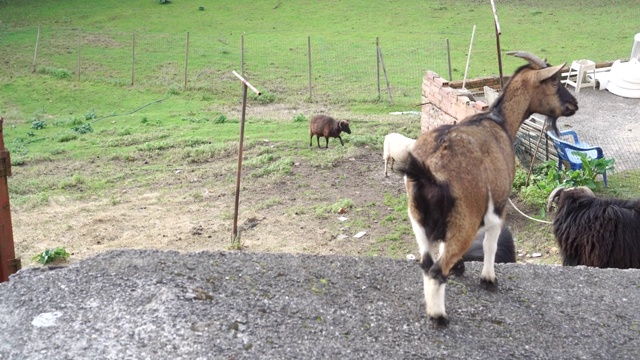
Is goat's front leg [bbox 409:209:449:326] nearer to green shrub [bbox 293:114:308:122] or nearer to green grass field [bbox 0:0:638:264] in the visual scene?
green grass field [bbox 0:0:638:264]

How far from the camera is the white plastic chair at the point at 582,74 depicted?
16.9 meters

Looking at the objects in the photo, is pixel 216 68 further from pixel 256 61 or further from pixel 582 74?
pixel 582 74

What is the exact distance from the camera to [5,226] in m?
7.43

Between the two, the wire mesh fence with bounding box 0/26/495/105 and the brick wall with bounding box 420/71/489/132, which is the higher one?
the brick wall with bounding box 420/71/489/132

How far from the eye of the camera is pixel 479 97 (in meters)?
15.9

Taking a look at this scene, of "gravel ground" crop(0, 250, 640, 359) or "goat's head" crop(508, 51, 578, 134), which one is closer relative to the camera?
"gravel ground" crop(0, 250, 640, 359)

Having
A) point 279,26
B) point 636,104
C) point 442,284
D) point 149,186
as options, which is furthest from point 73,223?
point 279,26

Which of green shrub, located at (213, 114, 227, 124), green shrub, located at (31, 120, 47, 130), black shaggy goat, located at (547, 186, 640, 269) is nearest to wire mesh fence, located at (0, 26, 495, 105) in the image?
green shrub, located at (213, 114, 227, 124)

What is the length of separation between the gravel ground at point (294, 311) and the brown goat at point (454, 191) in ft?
1.30

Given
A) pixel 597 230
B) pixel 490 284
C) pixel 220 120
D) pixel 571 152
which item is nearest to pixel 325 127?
pixel 220 120

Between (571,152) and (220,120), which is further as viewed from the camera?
(220,120)

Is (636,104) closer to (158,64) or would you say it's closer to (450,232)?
(450,232)

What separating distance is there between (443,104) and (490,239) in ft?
28.6

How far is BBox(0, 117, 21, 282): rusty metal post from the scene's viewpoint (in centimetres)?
730
